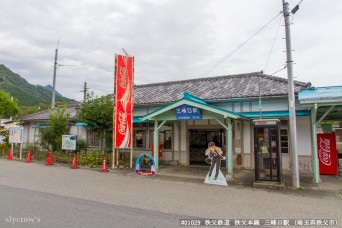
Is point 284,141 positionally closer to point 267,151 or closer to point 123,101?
point 267,151

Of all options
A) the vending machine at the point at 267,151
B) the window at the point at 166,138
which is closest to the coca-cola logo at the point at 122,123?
the window at the point at 166,138

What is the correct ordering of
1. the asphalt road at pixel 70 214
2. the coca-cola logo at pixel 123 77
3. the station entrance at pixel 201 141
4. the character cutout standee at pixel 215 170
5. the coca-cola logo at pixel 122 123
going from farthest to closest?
1. the station entrance at pixel 201 141
2. the coca-cola logo at pixel 123 77
3. the coca-cola logo at pixel 122 123
4. the character cutout standee at pixel 215 170
5. the asphalt road at pixel 70 214

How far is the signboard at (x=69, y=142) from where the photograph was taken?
1506cm

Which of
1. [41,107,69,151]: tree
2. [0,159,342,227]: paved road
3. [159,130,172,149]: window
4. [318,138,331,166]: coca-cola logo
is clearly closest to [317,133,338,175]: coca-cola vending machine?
[318,138,331,166]: coca-cola logo

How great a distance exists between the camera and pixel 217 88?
49.5 ft

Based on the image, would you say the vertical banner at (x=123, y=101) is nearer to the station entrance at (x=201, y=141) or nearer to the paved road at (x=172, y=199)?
the paved road at (x=172, y=199)

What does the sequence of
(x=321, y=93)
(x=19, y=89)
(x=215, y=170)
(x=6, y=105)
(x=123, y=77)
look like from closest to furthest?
(x=215, y=170) < (x=321, y=93) < (x=123, y=77) < (x=6, y=105) < (x=19, y=89)

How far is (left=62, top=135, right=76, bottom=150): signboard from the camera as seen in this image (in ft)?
49.4

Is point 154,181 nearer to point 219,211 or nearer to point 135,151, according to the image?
point 219,211

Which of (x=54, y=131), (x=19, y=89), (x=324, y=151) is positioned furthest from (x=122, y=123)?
(x=19, y=89)

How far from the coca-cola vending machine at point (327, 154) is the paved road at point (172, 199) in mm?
4356

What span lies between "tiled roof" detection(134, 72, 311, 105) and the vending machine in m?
3.15

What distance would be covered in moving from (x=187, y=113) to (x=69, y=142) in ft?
27.1

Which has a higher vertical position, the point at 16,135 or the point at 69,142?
the point at 16,135
